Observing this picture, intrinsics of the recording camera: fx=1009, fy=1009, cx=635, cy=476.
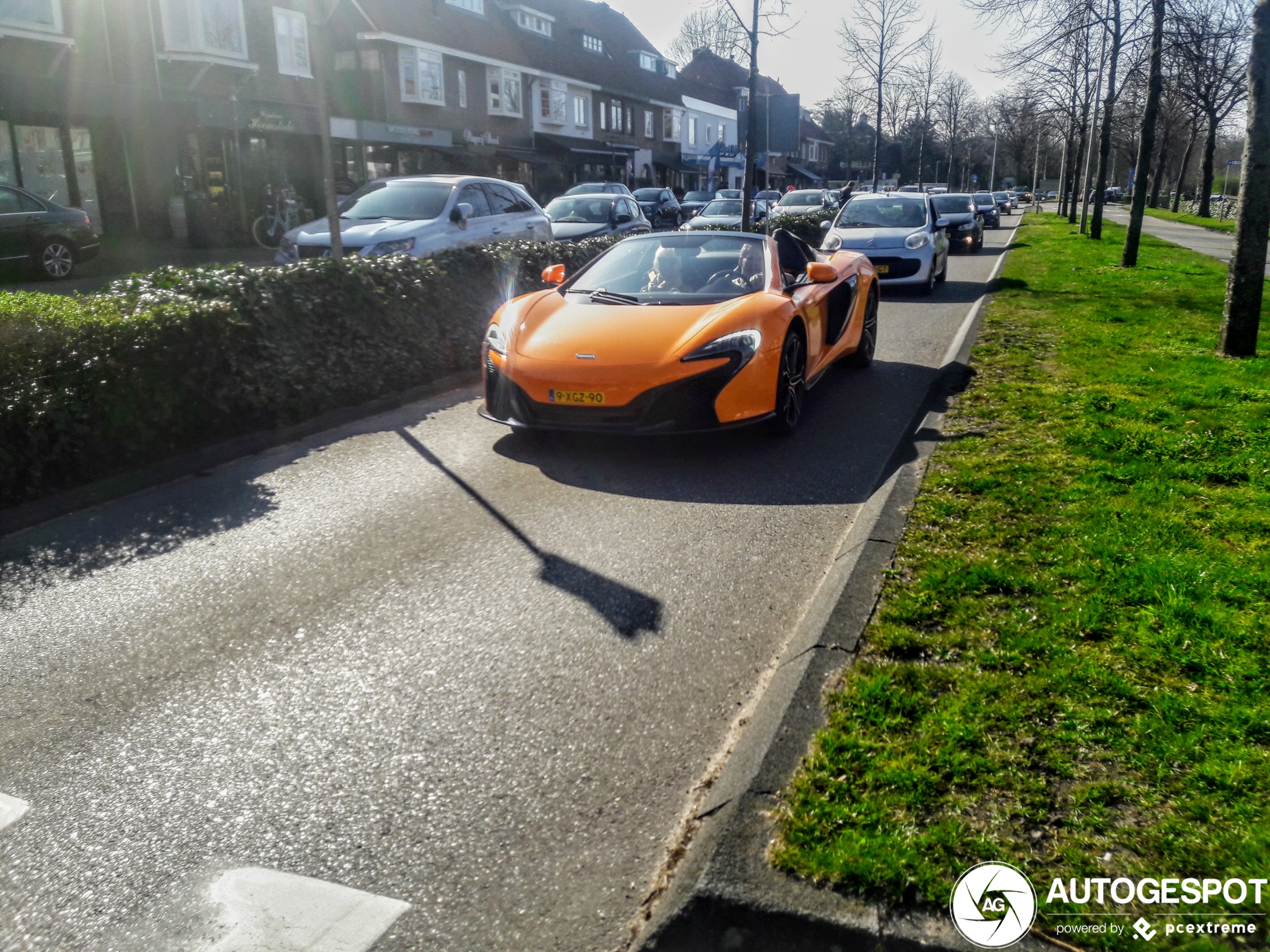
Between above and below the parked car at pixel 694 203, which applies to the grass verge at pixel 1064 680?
below

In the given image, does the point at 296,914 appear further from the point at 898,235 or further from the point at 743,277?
the point at 898,235

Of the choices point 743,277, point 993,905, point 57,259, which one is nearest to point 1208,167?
point 57,259

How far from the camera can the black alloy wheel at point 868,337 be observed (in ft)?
31.0

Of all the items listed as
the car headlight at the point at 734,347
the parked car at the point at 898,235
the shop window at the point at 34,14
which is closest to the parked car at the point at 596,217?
the parked car at the point at 898,235

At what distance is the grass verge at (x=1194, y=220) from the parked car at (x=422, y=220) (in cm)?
3409

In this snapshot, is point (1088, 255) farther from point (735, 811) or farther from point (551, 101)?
point (551, 101)

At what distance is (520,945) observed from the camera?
7.91ft

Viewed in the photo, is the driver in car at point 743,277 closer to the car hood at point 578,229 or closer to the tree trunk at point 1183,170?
the car hood at point 578,229

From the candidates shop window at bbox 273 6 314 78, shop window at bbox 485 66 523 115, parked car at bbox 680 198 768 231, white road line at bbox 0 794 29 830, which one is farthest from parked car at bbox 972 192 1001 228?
white road line at bbox 0 794 29 830

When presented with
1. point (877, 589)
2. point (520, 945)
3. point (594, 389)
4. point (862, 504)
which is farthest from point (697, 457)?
point (520, 945)

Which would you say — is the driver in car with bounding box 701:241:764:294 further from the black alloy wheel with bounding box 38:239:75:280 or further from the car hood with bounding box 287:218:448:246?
the black alloy wheel with bounding box 38:239:75:280

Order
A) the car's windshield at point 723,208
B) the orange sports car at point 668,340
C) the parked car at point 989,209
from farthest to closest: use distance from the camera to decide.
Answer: the parked car at point 989,209 → the car's windshield at point 723,208 → the orange sports car at point 668,340

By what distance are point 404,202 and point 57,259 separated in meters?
8.63

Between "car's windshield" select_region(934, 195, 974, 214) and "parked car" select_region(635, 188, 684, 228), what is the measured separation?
8.22 m
